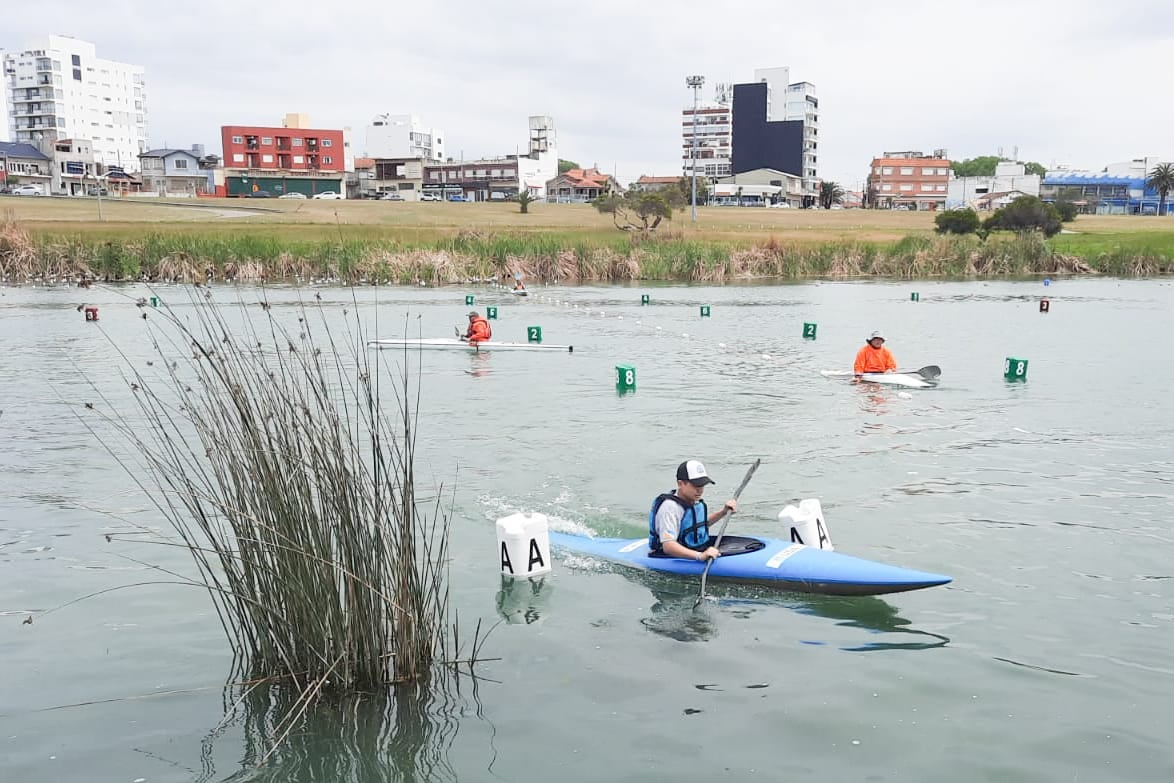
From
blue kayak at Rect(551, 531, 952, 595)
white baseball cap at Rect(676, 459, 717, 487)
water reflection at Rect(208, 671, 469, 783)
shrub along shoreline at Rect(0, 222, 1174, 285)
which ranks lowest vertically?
water reflection at Rect(208, 671, 469, 783)

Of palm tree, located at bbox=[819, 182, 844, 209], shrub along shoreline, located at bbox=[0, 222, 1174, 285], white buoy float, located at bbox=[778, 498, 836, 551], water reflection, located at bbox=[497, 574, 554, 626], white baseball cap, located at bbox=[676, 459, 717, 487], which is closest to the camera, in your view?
water reflection, located at bbox=[497, 574, 554, 626]

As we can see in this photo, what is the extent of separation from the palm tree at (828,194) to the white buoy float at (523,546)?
12447cm

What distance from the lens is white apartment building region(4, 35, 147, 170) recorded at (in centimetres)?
12506

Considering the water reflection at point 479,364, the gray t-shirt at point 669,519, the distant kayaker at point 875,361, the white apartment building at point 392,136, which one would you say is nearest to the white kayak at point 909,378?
the distant kayaker at point 875,361

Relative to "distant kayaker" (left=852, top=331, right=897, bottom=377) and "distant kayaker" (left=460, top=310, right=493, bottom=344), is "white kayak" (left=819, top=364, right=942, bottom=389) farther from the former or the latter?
"distant kayaker" (left=460, top=310, right=493, bottom=344)

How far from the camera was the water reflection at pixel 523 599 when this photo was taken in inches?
302

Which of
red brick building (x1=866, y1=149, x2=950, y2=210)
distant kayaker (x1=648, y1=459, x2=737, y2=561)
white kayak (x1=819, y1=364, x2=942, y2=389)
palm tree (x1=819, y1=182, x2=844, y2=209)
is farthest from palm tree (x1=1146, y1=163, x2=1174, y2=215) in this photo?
distant kayaker (x1=648, y1=459, x2=737, y2=561)

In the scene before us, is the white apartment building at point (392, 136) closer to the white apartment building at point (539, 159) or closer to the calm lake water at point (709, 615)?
the white apartment building at point (539, 159)

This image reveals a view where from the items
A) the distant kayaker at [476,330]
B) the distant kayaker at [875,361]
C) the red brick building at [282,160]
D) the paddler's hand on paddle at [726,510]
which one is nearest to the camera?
the paddler's hand on paddle at [726,510]

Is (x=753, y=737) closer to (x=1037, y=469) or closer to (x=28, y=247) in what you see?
(x=1037, y=469)

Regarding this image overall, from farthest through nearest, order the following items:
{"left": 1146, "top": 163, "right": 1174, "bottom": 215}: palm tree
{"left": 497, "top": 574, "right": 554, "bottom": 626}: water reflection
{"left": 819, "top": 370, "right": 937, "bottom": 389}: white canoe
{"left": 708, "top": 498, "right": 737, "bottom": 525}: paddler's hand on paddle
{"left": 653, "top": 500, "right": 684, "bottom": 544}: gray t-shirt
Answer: {"left": 1146, "top": 163, "right": 1174, "bottom": 215}: palm tree < {"left": 819, "top": 370, "right": 937, "bottom": 389}: white canoe < {"left": 653, "top": 500, "right": 684, "bottom": 544}: gray t-shirt < {"left": 708, "top": 498, "right": 737, "bottom": 525}: paddler's hand on paddle < {"left": 497, "top": 574, "right": 554, "bottom": 626}: water reflection

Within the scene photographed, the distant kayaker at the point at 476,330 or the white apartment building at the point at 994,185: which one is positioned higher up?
the white apartment building at the point at 994,185

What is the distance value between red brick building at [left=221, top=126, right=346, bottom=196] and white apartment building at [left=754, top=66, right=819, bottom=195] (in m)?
59.2

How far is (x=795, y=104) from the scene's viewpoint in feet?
442
